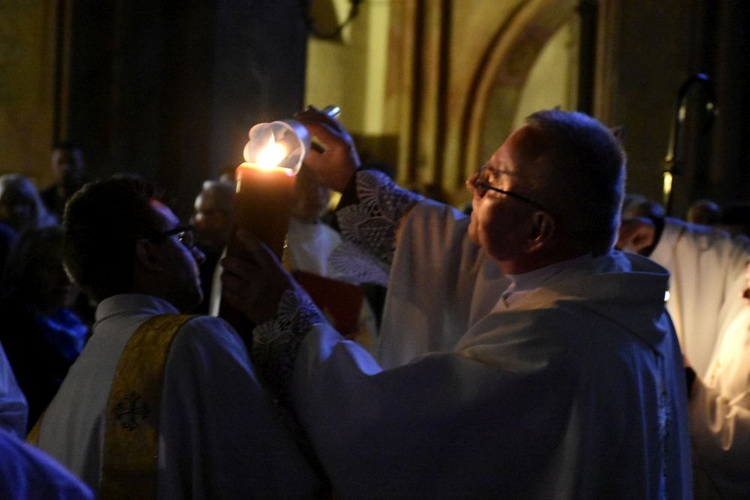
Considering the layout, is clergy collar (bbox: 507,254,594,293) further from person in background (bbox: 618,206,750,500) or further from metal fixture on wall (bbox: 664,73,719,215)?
metal fixture on wall (bbox: 664,73,719,215)

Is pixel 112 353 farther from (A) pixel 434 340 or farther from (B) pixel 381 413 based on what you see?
(A) pixel 434 340

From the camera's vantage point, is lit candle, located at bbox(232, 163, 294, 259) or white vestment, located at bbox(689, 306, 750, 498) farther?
white vestment, located at bbox(689, 306, 750, 498)

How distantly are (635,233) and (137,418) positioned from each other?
2933 millimetres

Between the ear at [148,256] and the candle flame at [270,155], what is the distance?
1.97 ft

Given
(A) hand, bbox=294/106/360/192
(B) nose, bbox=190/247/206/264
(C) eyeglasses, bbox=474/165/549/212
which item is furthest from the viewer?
(A) hand, bbox=294/106/360/192

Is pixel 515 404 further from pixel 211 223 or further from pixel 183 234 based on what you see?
pixel 211 223

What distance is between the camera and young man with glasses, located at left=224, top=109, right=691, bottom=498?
89.6 inches

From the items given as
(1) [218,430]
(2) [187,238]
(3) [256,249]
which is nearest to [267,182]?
Result: (3) [256,249]

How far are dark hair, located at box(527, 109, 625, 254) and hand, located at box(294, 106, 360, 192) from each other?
30.5 inches

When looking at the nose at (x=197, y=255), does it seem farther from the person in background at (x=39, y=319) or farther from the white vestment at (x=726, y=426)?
the white vestment at (x=726, y=426)

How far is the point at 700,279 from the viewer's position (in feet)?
17.4

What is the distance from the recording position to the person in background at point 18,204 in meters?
6.81

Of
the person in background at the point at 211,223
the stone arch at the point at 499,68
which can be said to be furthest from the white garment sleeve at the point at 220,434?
the stone arch at the point at 499,68

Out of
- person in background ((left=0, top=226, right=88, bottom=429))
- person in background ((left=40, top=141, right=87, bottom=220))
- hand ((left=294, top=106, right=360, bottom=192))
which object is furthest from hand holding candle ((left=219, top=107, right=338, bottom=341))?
person in background ((left=40, top=141, right=87, bottom=220))
